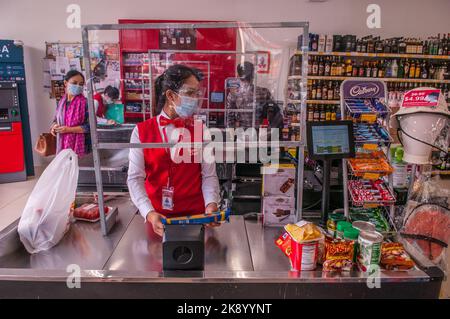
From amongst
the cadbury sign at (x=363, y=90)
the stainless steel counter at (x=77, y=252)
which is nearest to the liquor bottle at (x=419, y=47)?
the cadbury sign at (x=363, y=90)

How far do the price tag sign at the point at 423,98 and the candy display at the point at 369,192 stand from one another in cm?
72

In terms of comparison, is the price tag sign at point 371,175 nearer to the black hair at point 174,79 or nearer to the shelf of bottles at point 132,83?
the black hair at point 174,79

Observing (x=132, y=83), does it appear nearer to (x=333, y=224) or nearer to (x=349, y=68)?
(x=349, y=68)

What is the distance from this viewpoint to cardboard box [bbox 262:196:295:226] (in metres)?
1.76

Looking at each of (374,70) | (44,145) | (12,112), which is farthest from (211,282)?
(374,70)

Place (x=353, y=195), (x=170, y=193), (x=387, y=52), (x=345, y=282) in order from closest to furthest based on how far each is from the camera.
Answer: (x=345, y=282)
(x=170, y=193)
(x=353, y=195)
(x=387, y=52)

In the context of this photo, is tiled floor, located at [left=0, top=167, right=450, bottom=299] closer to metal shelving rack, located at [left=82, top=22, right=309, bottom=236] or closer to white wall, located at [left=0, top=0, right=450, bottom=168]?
white wall, located at [left=0, top=0, right=450, bottom=168]

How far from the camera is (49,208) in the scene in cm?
154

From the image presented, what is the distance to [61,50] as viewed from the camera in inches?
243

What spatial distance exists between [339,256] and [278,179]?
1.75 ft

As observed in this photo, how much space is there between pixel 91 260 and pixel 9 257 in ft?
1.27
